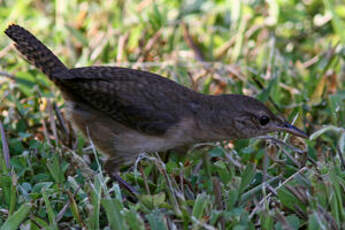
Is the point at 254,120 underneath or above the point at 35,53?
underneath

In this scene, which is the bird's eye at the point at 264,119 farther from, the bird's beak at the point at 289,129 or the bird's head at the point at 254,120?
the bird's beak at the point at 289,129

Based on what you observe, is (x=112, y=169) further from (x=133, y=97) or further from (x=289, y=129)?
(x=289, y=129)

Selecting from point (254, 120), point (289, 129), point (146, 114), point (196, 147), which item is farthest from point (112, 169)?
point (289, 129)

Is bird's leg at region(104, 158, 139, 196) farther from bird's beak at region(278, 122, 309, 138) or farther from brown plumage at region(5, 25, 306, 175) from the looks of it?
bird's beak at region(278, 122, 309, 138)

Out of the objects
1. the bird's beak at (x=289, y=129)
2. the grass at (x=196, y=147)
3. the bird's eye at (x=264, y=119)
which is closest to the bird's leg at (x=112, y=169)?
the grass at (x=196, y=147)

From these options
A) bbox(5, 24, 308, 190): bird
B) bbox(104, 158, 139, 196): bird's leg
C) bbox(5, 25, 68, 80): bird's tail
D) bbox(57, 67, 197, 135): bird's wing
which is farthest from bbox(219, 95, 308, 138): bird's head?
bbox(5, 25, 68, 80): bird's tail

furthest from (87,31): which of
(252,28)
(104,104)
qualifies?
(104,104)
